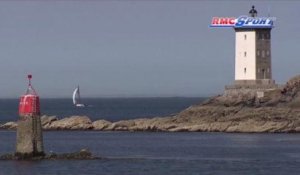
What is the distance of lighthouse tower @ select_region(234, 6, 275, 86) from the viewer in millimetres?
108375

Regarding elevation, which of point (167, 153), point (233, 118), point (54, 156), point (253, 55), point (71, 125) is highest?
point (253, 55)

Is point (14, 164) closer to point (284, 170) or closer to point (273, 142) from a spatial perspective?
point (284, 170)

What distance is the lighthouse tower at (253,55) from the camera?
10838 cm

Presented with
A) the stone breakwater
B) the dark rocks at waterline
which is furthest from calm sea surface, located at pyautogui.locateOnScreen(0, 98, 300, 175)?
the stone breakwater

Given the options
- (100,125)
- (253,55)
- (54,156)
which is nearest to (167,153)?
(54,156)

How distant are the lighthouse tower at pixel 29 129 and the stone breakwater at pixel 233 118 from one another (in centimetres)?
3358

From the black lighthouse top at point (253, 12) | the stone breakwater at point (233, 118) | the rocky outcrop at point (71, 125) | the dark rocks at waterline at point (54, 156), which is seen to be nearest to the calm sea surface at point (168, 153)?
the dark rocks at waterline at point (54, 156)

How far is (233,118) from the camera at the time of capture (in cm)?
9862

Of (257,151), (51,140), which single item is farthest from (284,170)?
(51,140)

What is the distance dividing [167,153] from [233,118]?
72.6 ft

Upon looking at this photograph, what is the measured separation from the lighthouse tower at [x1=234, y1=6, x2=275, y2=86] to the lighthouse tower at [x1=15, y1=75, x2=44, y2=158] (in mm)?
44613

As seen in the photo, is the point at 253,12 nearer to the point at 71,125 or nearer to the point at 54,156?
the point at 71,125

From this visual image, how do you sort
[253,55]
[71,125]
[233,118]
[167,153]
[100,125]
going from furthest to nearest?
[253,55] → [71,125] → [100,125] → [233,118] → [167,153]

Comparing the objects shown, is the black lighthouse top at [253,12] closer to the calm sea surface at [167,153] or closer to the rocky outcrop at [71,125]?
the calm sea surface at [167,153]
